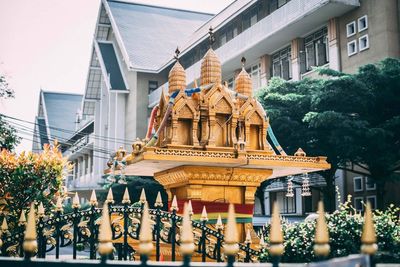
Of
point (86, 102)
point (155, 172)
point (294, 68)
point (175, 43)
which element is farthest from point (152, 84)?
point (155, 172)

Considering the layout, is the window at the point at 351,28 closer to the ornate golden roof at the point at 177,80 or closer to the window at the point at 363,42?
the window at the point at 363,42

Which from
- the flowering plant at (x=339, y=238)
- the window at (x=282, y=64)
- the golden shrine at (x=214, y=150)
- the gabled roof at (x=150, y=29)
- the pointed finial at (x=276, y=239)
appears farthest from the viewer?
the gabled roof at (x=150, y=29)

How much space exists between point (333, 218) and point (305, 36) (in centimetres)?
2442

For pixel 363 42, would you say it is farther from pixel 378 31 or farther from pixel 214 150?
pixel 214 150

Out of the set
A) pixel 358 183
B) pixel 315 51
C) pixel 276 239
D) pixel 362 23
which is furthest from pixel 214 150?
pixel 315 51

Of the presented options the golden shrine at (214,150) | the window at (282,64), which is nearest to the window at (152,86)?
the window at (282,64)

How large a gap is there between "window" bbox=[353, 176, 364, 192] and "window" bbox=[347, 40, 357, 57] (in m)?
6.40

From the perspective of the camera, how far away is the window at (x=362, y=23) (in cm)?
2584

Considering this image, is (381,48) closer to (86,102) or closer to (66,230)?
(66,230)

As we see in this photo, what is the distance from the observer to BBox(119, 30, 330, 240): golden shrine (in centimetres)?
755

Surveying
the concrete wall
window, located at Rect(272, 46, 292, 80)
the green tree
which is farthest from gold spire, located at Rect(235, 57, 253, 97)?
window, located at Rect(272, 46, 292, 80)

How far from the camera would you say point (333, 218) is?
735 cm

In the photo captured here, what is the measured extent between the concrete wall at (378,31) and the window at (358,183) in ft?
18.2

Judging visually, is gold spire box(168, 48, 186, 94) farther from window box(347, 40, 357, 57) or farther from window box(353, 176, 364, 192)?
window box(353, 176, 364, 192)
